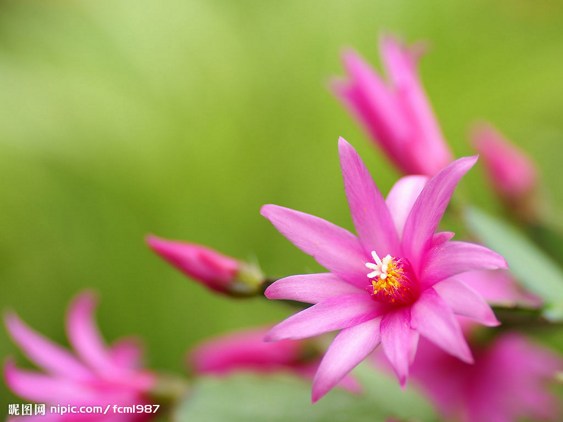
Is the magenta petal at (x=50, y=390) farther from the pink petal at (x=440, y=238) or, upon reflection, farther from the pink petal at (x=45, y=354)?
the pink petal at (x=440, y=238)

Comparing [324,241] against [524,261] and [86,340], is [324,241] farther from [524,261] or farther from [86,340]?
[86,340]

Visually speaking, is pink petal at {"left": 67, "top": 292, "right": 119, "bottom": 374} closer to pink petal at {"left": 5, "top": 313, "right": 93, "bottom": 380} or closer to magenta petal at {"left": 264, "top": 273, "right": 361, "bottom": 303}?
pink petal at {"left": 5, "top": 313, "right": 93, "bottom": 380}

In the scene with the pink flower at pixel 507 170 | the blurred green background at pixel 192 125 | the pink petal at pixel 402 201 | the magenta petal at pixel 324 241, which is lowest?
the magenta petal at pixel 324 241

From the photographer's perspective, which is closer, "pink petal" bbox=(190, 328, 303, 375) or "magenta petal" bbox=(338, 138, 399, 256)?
"magenta petal" bbox=(338, 138, 399, 256)

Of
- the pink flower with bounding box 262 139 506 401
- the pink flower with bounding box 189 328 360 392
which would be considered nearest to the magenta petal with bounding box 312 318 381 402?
the pink flower with bounding box 262 139 506 401

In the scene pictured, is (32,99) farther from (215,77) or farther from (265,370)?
(265,370)

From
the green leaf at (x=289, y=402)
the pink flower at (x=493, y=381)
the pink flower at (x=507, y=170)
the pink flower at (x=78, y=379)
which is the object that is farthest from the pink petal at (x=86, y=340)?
the pink flower at (x=507, y=170)

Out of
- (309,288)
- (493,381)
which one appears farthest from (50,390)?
(493,381)
